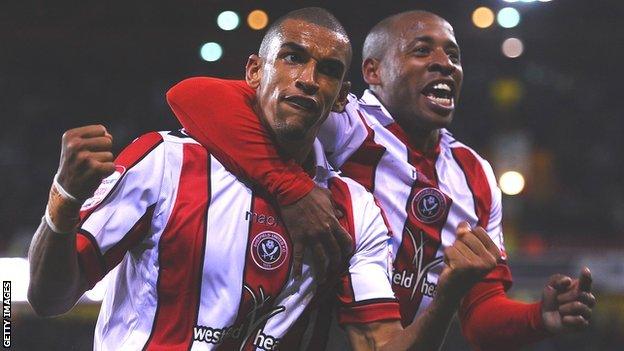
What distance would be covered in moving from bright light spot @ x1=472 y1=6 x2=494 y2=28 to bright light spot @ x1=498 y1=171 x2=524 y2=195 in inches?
50.0

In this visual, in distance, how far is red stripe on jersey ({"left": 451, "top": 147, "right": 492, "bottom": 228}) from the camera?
3.18 m

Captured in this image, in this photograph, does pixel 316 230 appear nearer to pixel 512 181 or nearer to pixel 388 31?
pixel 388 31

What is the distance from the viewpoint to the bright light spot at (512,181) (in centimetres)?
870

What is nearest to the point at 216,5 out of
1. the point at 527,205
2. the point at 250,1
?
the point at 250,1

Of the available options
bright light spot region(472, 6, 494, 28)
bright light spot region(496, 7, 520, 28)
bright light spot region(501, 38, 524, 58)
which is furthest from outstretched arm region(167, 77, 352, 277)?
bright light spot region(501, 38, 524, 58)

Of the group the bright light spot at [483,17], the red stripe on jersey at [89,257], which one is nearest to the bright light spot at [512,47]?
the bright light spot at [483,17]

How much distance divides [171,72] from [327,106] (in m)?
6.85

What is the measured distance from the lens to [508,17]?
28.3ft

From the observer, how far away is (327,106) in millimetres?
2539

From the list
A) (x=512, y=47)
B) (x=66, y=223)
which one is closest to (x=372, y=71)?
(x=66, y=223)

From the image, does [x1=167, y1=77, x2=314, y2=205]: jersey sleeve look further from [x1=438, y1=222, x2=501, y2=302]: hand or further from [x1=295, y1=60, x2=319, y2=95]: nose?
[x1=438, y1=222, x2=501, y2=302]: hand

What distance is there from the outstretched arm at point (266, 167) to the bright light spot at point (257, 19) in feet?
17.8

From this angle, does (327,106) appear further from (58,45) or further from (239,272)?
(58,45)

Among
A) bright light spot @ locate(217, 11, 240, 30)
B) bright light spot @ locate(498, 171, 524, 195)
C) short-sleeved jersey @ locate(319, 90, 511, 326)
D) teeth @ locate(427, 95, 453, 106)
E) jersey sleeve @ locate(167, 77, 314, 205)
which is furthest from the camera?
bright light spot @ locate(498, 171, 524, 195)
